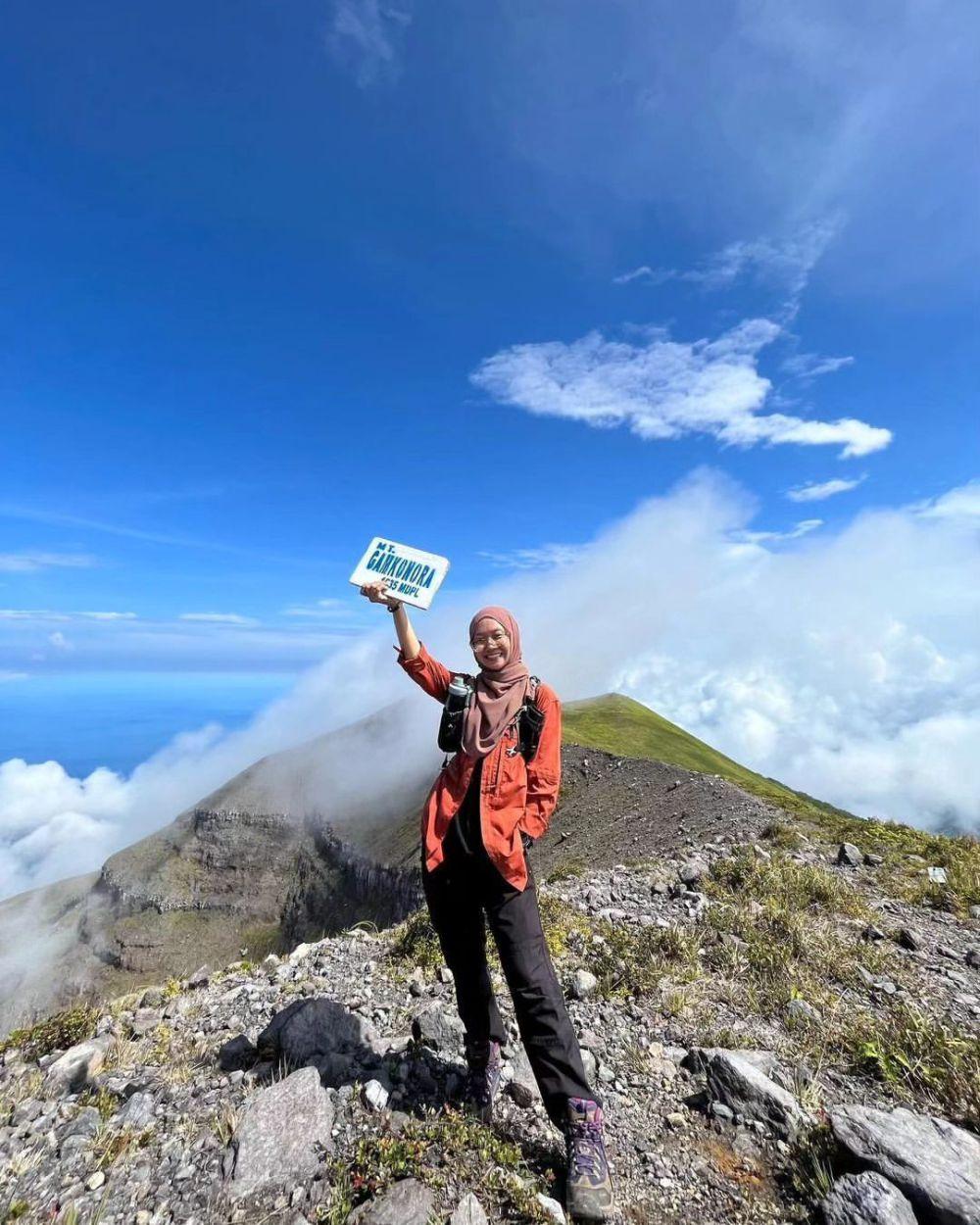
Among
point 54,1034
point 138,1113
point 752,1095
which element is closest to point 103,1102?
point 138,1113

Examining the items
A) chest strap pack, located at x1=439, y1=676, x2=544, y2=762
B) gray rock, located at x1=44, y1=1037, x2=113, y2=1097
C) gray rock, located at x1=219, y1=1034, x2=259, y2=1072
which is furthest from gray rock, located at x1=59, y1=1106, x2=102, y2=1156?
chest strap pack, located at x1=439, y1=676, x2=544, y2=762

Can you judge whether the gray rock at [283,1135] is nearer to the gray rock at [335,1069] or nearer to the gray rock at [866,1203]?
the gray rock at [335,1069]

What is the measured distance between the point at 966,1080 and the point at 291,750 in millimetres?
143804

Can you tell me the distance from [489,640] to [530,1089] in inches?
152

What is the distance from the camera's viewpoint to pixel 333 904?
89.8m

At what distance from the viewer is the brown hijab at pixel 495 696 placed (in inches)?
192

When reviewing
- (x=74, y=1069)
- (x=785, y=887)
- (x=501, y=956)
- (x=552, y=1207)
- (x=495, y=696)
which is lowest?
(x=74, y=1069)

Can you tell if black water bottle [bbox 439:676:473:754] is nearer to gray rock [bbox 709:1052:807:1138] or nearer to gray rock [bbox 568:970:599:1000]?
gray rock [bbox 709:1052:807:1138]

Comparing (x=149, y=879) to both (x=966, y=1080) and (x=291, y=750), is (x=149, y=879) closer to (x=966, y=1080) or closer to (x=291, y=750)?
(x=291, y=750)

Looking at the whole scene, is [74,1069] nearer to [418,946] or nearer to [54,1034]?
[54,1034]

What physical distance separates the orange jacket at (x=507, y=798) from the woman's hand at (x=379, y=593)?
1.54 metres

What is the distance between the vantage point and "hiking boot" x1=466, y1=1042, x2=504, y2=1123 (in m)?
4.80

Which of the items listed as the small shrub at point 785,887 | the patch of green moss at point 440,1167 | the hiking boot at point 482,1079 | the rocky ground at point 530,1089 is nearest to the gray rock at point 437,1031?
the rocky ground at point 530,1089

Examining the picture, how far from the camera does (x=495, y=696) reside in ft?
16.7
